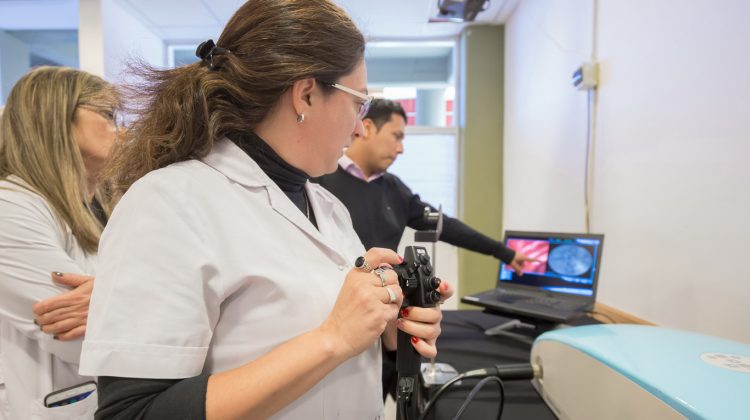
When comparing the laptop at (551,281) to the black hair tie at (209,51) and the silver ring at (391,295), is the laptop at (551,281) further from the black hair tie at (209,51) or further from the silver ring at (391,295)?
the black hair tie at (209,51)

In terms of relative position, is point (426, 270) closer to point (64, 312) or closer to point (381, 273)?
point (381, 273)

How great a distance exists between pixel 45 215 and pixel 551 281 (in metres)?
1.61

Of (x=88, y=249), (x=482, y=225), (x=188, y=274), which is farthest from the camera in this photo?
(x=482, y=225)

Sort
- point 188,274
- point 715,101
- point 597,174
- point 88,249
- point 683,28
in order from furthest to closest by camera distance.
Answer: point 597,174 → point 683,28 → point 715,101 → point 88,249 → point 188,274

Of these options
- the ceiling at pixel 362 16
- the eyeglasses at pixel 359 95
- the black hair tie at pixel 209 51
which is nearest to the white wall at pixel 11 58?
the ceiling at pixel 362 16

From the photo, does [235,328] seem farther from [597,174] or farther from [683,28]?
[597,174]

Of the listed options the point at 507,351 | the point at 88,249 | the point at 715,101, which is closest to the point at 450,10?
the point at 715,101

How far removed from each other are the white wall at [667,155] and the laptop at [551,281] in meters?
0.20

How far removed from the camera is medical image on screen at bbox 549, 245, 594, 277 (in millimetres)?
1494

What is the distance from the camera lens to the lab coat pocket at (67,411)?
2.89ft

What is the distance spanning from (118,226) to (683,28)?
1.60 meters

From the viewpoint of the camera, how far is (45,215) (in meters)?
0.95

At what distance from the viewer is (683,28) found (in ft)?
4.16

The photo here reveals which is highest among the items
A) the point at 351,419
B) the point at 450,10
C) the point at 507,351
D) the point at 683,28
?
the point at 450,10
